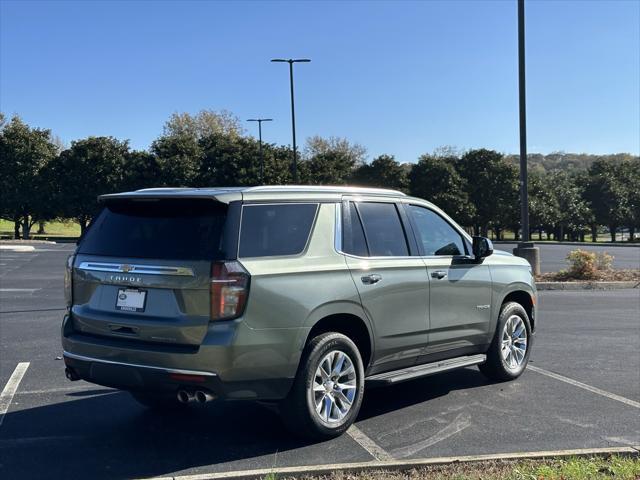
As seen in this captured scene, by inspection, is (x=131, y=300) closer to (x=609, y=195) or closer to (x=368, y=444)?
(x=368, y=444)

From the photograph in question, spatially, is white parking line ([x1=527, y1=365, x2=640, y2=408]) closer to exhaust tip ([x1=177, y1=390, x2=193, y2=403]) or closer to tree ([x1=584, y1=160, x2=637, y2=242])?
exhaust tip ([x1=177, y1=390, x2=193, y2=403])

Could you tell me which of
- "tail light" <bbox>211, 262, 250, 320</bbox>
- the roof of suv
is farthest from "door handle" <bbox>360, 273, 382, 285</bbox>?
"tail light" <bbox>211, 262, 250, 320</bbox>

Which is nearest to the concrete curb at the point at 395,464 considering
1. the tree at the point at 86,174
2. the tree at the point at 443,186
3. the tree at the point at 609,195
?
the tree at the point at 86,174

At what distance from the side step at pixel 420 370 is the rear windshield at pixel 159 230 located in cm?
183

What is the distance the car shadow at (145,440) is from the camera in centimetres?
450

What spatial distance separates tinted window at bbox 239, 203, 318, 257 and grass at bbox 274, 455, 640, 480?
1.55m

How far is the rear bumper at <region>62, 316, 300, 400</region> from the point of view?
4.43 metres

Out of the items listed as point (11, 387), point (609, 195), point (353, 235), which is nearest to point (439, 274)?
point (353, 235)

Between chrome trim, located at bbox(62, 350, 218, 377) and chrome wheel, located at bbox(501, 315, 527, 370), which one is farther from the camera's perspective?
chrome wheel, located at bbox(501, 315, 527, 370)

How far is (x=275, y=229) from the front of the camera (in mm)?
4926

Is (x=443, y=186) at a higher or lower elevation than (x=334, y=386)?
higher

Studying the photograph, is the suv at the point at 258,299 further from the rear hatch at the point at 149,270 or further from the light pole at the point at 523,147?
the light pole at the point at 523,147

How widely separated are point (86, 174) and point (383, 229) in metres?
47.9

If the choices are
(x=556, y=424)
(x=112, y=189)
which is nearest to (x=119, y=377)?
(x=556, y=424)
